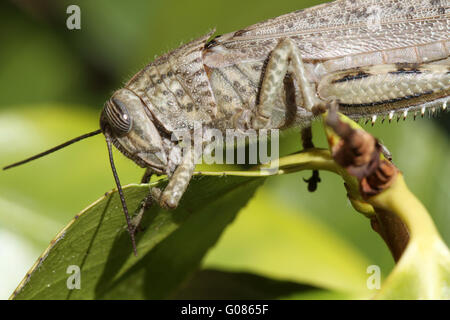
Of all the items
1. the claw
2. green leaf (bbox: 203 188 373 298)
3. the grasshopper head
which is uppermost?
the grasshopper head

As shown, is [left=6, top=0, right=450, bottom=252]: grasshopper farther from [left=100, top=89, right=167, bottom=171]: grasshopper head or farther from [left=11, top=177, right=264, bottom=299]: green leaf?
[left=11, top=177, right=264, bottom=299]: green leaf

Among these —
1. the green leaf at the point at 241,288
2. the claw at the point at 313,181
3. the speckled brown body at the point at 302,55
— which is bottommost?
the green leaf at the point at 241,288

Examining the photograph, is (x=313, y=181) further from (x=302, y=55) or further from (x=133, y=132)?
(x=133, y=132)

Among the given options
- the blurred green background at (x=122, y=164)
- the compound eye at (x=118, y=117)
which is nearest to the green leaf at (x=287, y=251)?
the blurred green background at (x=122, y=164)

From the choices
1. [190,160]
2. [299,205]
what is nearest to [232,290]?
[190,160]

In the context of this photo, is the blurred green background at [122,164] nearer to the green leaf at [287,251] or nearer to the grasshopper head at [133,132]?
the green leaf at [287,251]

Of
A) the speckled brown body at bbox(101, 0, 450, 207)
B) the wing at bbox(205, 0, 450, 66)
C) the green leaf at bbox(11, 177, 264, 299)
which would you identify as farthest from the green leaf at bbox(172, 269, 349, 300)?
the wing at bbox(205, 0, 450, 66)

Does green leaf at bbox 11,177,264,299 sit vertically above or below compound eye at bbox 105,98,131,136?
below
